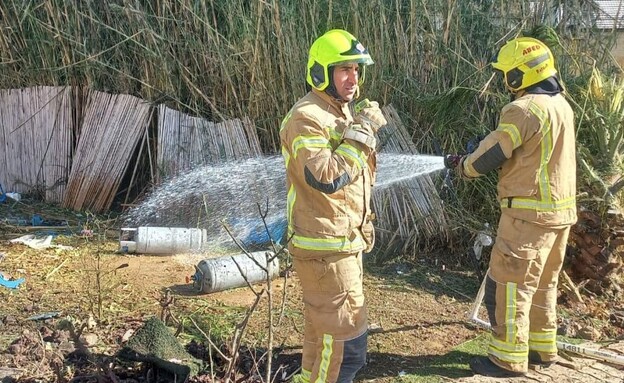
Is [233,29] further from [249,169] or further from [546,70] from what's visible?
[546,70]

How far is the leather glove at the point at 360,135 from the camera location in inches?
120

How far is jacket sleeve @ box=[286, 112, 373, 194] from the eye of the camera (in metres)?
2.98

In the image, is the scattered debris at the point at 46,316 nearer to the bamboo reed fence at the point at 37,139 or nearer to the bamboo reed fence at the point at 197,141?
the bamboo reed fence at the point at 197,141

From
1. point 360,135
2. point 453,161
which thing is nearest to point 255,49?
point 453,161

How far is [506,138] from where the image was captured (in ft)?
12.7

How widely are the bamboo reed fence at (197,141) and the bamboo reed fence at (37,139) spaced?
1334 mm

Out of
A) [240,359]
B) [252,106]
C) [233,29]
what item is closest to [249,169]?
[252,106]

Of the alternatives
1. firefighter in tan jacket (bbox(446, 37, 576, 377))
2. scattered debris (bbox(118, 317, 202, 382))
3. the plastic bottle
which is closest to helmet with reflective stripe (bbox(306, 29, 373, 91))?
firefighter in tan jacket (bbox(446, 37, 576, 377))

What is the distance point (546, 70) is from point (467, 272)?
2.38 metres

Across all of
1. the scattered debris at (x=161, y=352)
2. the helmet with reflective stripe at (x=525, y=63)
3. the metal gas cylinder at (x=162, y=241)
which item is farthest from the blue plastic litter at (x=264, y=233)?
the helmet with reflective stripe at (x=525, y=63)

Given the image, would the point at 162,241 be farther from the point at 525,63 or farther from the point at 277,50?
the point at 525,63

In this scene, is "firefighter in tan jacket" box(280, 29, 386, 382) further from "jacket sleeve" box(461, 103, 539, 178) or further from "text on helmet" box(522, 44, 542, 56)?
"text on helmet" box(522, 44, 542, 56)

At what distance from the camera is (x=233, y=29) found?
6.85 m

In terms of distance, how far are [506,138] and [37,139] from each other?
5.79 m
